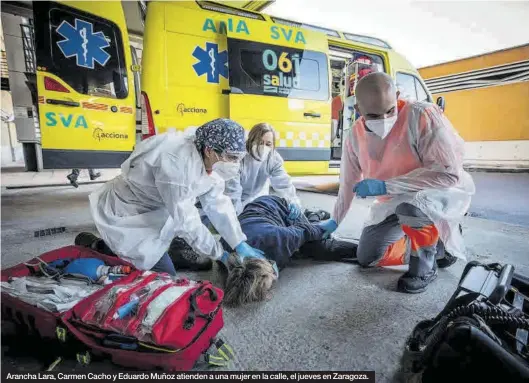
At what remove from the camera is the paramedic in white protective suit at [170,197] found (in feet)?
3.86

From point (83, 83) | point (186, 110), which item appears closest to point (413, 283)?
point (186, 110)

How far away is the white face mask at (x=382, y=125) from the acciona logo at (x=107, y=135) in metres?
2.27

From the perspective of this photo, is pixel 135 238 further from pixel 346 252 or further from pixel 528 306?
pixel 528 306

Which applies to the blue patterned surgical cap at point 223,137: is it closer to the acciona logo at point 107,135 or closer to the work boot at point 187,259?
the work boot at point 187,259

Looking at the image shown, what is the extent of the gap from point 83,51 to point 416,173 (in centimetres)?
270

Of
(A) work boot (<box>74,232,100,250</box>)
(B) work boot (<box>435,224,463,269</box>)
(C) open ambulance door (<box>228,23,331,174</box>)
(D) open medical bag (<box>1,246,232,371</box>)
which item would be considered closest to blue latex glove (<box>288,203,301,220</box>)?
(B) work boot (<box>435,224,463,269</box>)

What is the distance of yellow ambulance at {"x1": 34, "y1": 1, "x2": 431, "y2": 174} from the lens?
248cm

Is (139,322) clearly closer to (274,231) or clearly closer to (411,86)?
(274,231)

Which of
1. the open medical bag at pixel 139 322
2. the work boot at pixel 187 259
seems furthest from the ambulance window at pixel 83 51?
the open medical bag at pixel 139 322

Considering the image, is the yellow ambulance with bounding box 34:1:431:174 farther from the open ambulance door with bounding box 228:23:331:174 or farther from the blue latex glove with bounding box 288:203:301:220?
the blue latex glove with bounding box 288:203:301:220

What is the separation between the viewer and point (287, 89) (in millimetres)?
3031

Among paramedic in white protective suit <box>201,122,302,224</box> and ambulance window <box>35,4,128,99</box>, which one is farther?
ambulance window <box>35,4,128,99</box>

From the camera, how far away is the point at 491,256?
1709 mm

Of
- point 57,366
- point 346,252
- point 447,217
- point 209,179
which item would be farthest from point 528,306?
point 57,366
